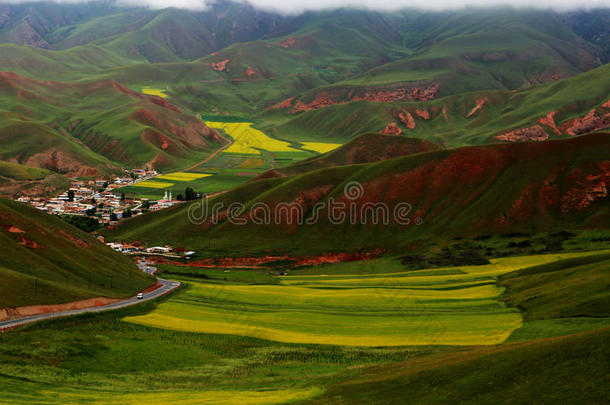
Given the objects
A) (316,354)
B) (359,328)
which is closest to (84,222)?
(359,328)

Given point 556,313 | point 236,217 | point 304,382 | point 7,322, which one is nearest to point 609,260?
point 556,313

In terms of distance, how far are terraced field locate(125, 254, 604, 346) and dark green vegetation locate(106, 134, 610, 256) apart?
2404cm

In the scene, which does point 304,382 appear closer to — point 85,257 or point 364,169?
point 85,257

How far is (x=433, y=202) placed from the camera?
152m

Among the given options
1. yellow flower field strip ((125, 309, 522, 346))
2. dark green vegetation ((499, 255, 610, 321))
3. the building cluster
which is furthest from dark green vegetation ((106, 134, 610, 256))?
yellow flower field strip ((125, 309, 522, 346))

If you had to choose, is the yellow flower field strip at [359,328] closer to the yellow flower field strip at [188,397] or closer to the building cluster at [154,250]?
the yellow flower field strip at [188,397]

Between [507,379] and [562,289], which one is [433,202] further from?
[507,379]

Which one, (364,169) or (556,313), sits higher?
(364,169)

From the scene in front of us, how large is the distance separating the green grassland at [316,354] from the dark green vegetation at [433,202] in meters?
26.8

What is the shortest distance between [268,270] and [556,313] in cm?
7618

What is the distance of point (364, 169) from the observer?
17375 cm

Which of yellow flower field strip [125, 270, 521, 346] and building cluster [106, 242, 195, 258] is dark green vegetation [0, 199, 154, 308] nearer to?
yellow flower field strip [125, 270, 521, 346]

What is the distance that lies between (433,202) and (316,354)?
92.4 m

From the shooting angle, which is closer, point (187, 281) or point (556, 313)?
point (556, 313)
